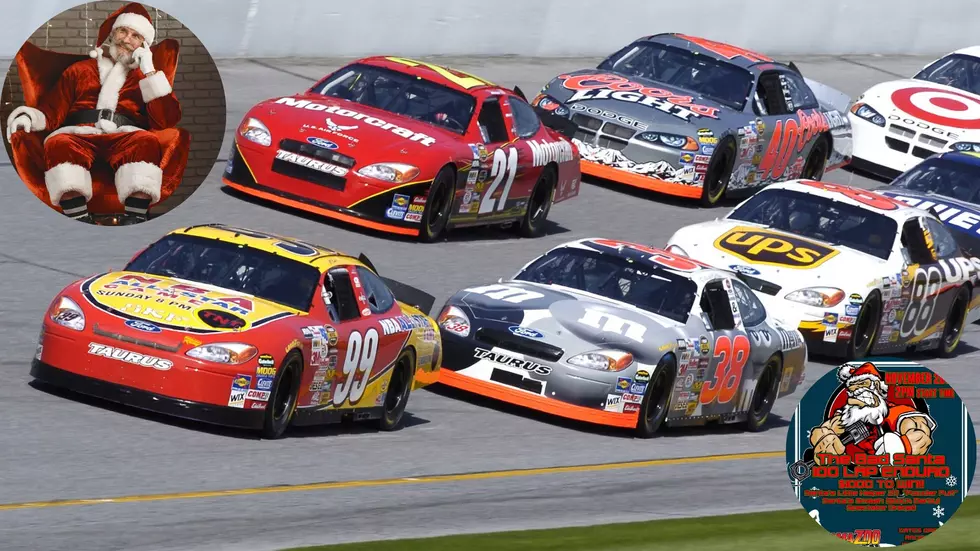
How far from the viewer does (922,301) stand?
18453 millimetres

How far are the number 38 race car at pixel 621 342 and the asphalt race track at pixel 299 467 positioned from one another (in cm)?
24

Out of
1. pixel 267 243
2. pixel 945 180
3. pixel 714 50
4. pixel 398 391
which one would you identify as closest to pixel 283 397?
pixel 267 243

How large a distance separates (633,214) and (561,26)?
7108 millimetres

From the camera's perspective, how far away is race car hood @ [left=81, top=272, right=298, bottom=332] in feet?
39.0

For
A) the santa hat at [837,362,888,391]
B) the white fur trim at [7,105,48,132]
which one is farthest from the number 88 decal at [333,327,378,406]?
the santa hat at [837,362,888,391]

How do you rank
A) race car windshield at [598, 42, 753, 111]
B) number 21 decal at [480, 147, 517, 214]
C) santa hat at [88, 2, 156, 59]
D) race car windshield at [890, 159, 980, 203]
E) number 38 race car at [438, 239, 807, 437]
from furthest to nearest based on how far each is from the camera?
race car windshield at [598, 42, 753, 111], race car windshield at [890, 159, 980, 203], number 21 decal at [480, 147, 517, 214], number 38 race car at [438, 239, 807, 437], santa hat at [88, 2, 156, 59]

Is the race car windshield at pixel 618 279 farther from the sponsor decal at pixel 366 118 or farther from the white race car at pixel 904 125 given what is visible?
the white race car at pixel 904 125

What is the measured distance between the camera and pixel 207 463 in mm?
11523

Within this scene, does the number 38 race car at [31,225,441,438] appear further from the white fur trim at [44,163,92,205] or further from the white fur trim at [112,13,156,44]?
the white fur trim at [112,13,156,44]

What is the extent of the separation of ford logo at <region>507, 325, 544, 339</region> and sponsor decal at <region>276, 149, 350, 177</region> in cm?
467

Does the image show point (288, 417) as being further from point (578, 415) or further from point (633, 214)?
point (633, 214)

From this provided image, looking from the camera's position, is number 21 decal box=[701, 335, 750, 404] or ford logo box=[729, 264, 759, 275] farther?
ford logo box=[729, 264, 759, 275]

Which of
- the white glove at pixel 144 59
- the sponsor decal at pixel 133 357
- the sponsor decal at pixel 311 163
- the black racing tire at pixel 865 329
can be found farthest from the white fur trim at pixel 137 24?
the black racing tire at pixel 865 329

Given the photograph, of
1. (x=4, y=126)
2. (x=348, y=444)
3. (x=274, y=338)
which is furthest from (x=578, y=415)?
(x=4, y=126)
